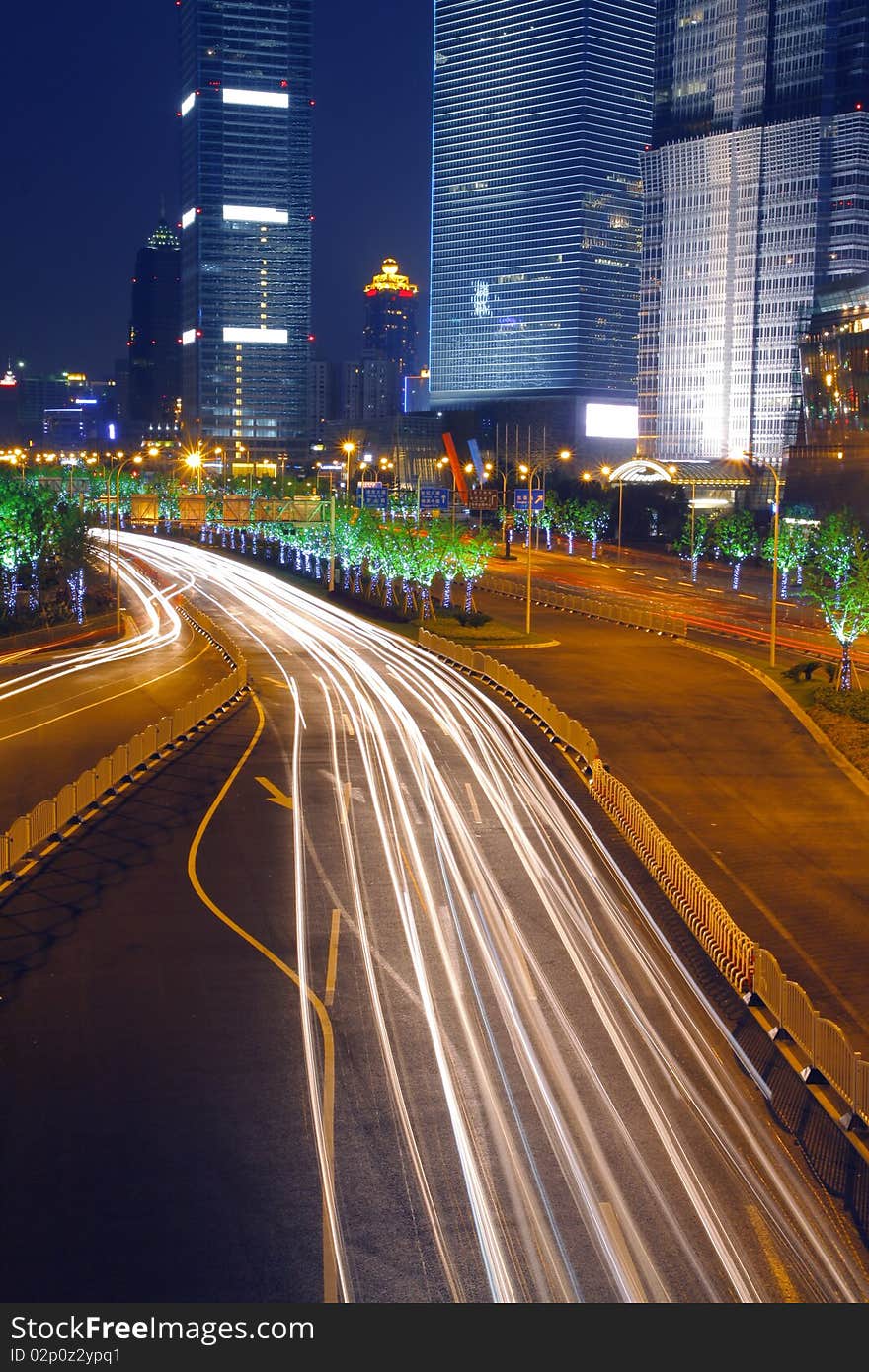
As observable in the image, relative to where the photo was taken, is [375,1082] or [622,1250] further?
[375,1082]

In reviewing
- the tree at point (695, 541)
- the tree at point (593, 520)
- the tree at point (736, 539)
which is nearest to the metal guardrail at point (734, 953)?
the tree at point (736, 539)

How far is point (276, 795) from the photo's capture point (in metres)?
35.4

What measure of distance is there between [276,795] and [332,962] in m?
13.0

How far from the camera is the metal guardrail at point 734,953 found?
59.3 ft

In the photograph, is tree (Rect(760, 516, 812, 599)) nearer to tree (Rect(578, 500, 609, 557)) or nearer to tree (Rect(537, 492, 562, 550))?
tree (Rect(578, 500, 609, 557))

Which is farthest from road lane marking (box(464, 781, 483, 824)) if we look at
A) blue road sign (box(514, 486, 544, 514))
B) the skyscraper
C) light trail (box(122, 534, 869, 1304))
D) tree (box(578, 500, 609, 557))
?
the skyscraper

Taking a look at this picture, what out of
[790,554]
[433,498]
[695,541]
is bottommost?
[790,554]

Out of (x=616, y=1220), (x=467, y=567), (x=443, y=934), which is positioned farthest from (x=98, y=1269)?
(x=467, y=567)

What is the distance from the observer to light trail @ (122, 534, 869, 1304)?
14031 millimetres

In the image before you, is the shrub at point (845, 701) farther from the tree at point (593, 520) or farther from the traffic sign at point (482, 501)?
the tree at point (593, 520)

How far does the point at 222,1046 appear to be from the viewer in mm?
19375

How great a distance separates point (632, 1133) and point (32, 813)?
1649cm

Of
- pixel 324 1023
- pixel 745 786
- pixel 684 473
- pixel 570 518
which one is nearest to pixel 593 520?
pixel 570 518

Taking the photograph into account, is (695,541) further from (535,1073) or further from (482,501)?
(535,1073)
